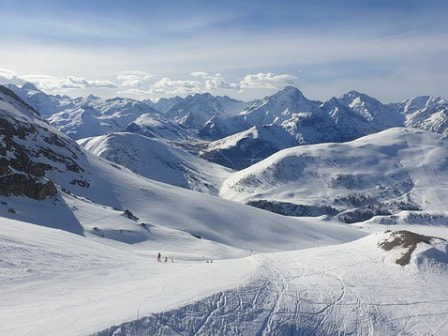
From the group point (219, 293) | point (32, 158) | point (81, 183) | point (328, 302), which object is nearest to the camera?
point (219, 293)

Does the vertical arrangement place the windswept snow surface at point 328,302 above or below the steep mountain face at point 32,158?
below

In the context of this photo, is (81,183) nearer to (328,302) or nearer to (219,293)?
(219,293)

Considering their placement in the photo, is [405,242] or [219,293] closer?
[219,293]

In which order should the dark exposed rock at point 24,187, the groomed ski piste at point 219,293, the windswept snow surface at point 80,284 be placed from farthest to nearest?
the dark exposed rock at point 24,187
the groomed ski piste at point 219,293
the windswept snow surface at point 80,284

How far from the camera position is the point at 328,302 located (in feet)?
99.8

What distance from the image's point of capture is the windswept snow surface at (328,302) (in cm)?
2564

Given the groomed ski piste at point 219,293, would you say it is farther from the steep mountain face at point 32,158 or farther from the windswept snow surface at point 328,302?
the steep mountain face at point 32,158

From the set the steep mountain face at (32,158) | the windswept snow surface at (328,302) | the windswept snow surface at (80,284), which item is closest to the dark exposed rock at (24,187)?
the steep mountain face at (32,158)

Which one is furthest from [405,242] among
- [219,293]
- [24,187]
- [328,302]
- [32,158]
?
[32,158]

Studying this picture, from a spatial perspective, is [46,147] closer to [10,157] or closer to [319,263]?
[10,157]

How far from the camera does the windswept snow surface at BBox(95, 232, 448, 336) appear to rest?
25.6 meters

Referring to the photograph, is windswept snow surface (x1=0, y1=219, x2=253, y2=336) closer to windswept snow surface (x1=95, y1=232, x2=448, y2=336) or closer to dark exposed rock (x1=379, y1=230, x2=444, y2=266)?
windswept snow surface (x1=95, y1=232, x2=448, y2=336)

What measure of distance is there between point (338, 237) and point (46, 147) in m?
80.7

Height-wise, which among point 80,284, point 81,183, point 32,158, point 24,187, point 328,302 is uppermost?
point 32,158
